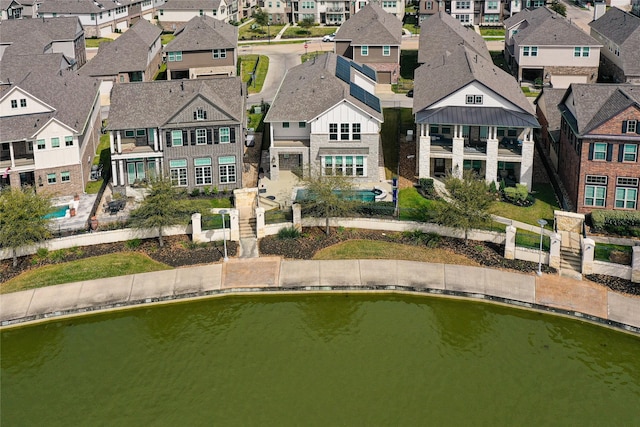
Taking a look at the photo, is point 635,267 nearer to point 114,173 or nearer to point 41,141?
point 114,173

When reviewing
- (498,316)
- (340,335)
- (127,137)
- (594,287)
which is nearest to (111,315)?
(340,335)

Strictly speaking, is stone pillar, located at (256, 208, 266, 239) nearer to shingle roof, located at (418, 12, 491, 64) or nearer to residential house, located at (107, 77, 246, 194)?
residential house, located at (107, 77, 246, 194)

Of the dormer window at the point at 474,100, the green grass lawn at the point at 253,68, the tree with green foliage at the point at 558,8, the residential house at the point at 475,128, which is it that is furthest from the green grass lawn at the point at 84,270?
the tree with green foliage at the point at 558,8

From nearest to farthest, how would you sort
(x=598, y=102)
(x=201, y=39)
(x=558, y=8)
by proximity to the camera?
(x=598, y=102) < (x=201, y=39) < (x=558, y=8)

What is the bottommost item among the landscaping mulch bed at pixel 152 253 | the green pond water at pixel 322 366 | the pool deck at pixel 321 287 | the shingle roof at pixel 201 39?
the green pond water at pixel 322 366

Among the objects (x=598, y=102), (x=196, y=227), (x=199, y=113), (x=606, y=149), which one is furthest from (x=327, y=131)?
(x=606, y=149)

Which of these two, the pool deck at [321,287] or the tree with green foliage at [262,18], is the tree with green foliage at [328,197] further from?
the tree with green foliage at [262,18]

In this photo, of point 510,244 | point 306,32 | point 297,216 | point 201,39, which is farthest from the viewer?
point 306,32
